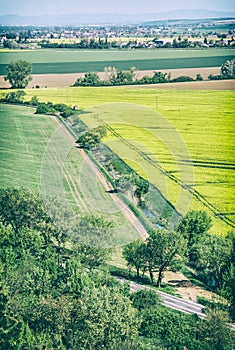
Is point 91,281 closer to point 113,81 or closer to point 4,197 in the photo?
point 4,197

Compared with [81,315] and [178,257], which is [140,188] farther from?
[81,315]

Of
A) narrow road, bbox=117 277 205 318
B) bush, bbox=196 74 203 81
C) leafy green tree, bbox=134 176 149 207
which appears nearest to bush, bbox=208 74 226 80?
bush, bbox=196 74 203 81

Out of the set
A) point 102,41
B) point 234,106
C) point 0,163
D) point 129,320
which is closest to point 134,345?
point 129,320

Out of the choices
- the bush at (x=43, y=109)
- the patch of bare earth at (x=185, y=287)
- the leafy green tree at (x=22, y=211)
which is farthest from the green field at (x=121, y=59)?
the patch of bare earth at (x=185, y=287)

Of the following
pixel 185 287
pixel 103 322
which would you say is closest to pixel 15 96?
pixel 185 287

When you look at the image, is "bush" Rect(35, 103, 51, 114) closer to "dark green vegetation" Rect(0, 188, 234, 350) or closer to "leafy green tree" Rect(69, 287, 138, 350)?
"dark green vegetation" Rect(0, 188, 234, 350)

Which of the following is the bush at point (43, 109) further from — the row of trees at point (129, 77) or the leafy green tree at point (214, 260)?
the leafy green tree at point (214, 260)

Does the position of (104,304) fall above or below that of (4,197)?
below
